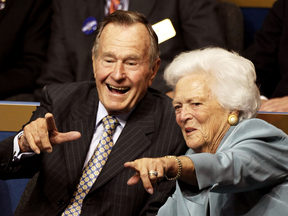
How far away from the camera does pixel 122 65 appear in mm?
1569

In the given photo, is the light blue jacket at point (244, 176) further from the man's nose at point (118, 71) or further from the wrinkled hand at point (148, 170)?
the man's nose at point (118, 71)

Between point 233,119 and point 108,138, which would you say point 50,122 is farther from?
point 233,119

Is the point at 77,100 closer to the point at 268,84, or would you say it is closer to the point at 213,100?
the point at 213,100

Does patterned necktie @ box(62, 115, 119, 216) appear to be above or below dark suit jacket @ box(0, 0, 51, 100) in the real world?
below

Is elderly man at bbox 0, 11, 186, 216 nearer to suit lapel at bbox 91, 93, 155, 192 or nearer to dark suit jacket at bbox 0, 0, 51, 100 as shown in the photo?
suit lapel at bbox 91, 93, 155, 192

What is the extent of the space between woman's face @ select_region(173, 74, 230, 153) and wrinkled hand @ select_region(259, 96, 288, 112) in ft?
2.30

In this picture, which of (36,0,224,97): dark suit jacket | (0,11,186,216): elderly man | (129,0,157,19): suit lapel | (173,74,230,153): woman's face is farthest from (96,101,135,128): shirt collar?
(129,0,157,19): suit lapel

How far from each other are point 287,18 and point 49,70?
1513mm

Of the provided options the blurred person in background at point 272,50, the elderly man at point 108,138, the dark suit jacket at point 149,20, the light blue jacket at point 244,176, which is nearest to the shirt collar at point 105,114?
the elderly man at point 108,138

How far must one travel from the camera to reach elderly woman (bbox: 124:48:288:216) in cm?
105

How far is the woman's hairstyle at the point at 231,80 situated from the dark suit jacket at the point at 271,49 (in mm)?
1026

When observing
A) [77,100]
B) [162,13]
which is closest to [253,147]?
[77,100]

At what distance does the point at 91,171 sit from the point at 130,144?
190 millimetres

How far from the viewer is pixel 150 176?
92cm
